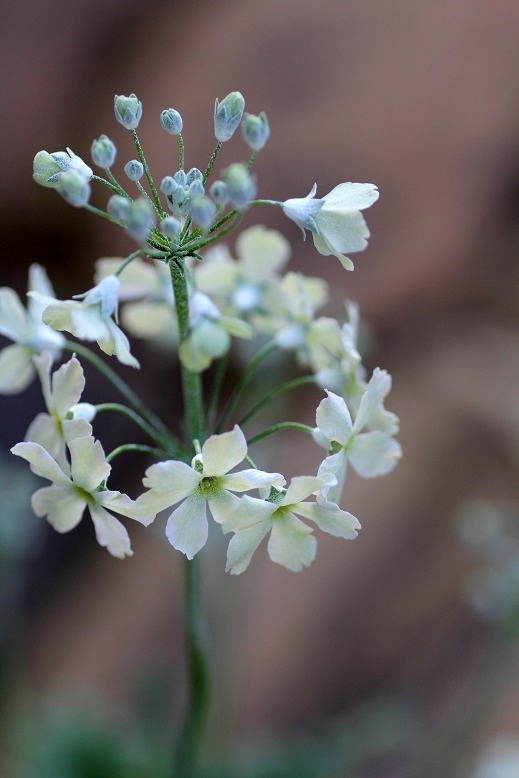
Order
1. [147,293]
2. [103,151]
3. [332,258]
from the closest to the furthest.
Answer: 1. [103,151]
2. [147,293]
3. [332,258]

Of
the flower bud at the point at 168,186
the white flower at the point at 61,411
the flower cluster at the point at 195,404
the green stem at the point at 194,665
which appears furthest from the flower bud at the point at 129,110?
the green stem at the point at 194,665

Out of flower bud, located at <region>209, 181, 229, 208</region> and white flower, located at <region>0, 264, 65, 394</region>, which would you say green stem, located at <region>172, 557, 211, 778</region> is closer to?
white flower, located at <region>0, 264, 65, 394</region>

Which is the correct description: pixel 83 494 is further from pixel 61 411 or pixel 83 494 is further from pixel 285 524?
pixel 285 524

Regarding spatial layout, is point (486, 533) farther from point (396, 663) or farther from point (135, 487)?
point (135, 487)

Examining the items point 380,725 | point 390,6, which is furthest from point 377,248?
point 380,725

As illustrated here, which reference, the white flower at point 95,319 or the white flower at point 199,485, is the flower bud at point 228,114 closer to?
the white flower at point 95,319

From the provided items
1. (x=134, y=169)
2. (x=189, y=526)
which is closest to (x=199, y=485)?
(x=189, y=526)
